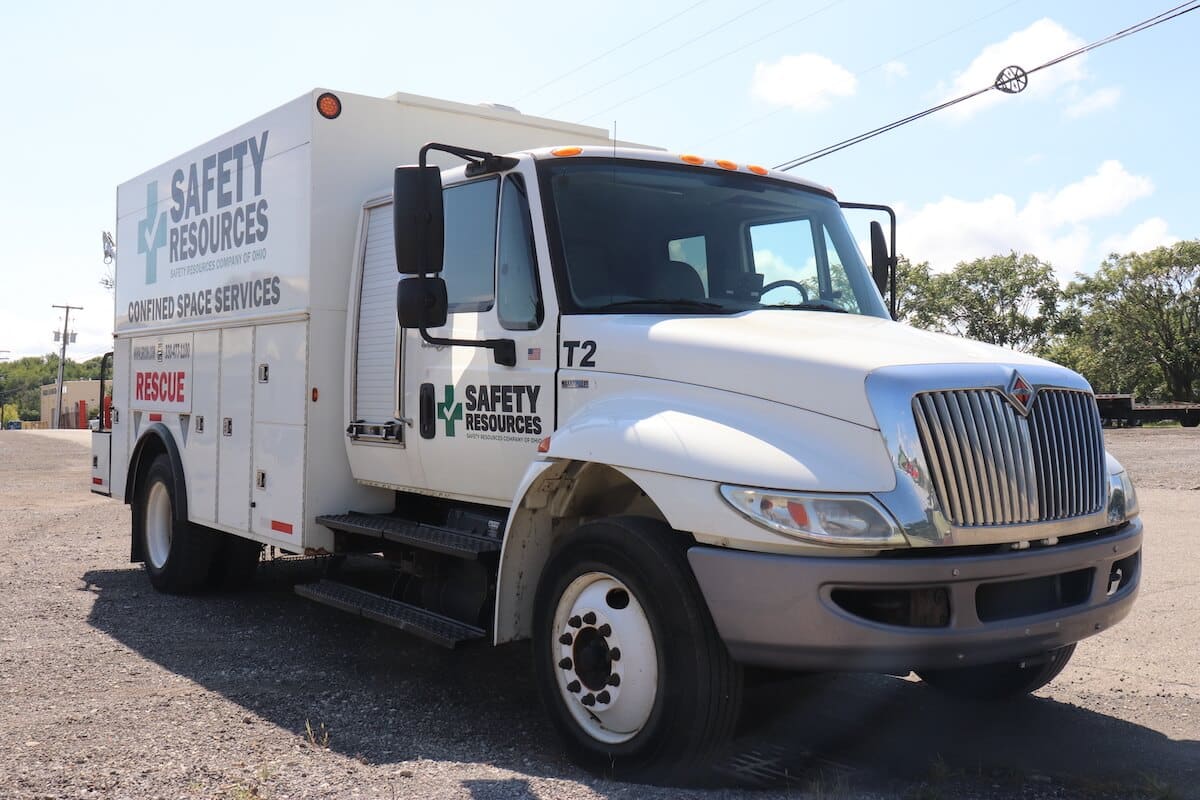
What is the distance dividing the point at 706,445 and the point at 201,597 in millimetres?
5766

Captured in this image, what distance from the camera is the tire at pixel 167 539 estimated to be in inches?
330

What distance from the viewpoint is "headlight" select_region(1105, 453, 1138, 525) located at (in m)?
4.59

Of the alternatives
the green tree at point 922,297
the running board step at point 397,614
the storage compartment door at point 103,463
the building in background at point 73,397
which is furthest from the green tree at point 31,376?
the running board step at point 397,614

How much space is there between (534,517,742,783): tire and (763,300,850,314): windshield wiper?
4.88 ft

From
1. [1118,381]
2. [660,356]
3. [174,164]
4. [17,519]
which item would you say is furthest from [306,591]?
[1118,381]

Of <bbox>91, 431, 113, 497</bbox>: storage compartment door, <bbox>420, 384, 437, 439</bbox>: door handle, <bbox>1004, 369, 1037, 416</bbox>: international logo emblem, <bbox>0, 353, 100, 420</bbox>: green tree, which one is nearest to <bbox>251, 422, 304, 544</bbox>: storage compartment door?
<bbox>420, 384, 437, 439</bbox>: door handle

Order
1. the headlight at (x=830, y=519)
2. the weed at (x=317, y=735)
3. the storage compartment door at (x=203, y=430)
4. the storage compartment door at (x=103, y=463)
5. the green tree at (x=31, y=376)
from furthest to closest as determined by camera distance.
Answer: the green tree at (x=31, y=376)
the storage compartment door at (x=103, y=463)
the storage compartment door at (x=203, y=430)
the weed at (x=317, y=735)
the headlight at (x=830, y=519)

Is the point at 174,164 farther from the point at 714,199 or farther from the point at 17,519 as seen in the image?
the point at 17,519

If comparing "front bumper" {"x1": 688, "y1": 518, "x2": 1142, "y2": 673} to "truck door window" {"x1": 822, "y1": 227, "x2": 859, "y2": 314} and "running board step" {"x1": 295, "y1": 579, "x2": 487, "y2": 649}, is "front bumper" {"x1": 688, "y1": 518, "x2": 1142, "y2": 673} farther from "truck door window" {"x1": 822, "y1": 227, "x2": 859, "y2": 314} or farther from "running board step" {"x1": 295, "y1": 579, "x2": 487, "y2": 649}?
"truck door window" {"x1": 822, "y1": 227, "x2": 859, "y2": 314}

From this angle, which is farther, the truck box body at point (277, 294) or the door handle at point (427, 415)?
the truck box body at point (277, 294)

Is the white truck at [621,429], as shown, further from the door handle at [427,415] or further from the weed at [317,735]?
the weed at [317,735]

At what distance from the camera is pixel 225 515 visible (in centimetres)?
766

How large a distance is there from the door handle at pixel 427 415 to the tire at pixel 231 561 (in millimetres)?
3140

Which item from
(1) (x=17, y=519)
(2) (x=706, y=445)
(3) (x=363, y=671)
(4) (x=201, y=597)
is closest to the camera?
(2) (x=706, y=445)
